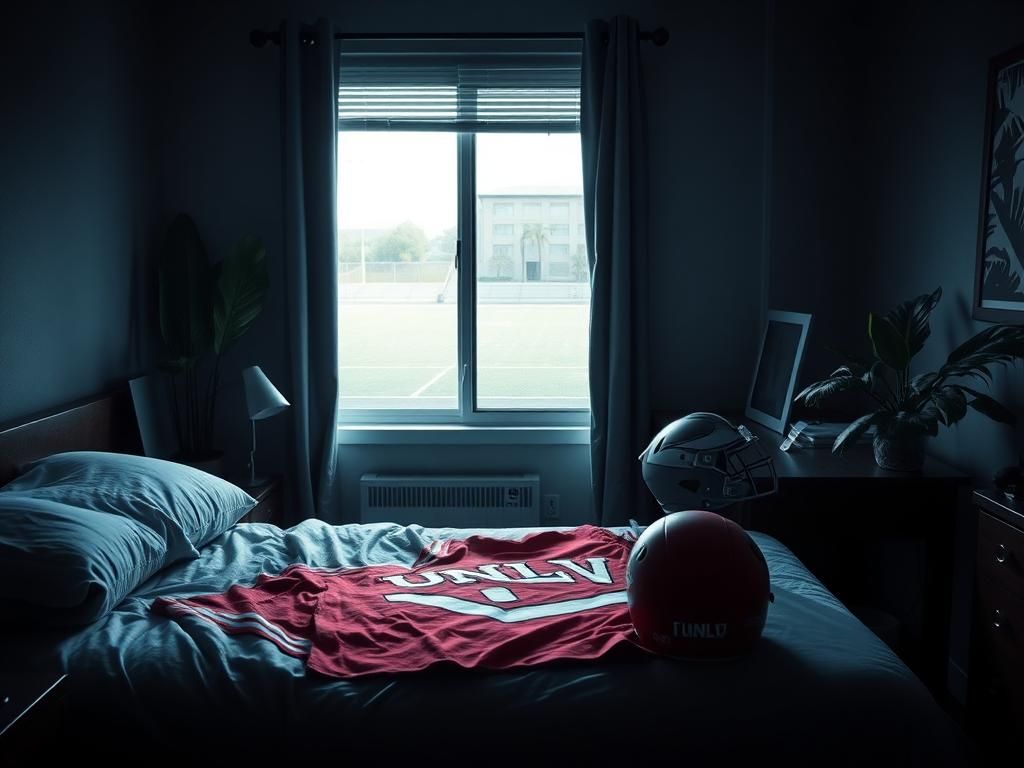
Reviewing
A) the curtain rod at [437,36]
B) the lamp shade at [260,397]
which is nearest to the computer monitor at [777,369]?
the curtain rod at [437,36]

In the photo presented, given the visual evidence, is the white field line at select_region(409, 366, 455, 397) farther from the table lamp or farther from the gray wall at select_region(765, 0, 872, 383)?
the gray wall at select_region(765, 0, 872, 383)

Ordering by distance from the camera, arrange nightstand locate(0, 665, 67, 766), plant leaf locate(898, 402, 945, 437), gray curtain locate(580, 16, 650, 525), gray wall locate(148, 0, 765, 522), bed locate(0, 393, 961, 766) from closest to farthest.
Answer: nightstand locate(0, 665, 67, 766) → bed locate(0, 393, 961, 766) → plant leaf locate(898, 402, 945, 437) → gray curtain locate(580, 16, 650, 525) → gray wall locate(148, 0, 765, 522)

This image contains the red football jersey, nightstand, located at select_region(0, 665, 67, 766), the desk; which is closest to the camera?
nightstand, located at select_region(0, 665, 67, 766)

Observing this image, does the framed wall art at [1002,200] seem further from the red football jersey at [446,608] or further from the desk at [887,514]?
the red football jersey at [446,608]

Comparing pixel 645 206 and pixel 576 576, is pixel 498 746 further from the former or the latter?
pixel 645 206

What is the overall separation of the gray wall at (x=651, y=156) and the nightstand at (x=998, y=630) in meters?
1.57

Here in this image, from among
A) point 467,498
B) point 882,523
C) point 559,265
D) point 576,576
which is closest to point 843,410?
point 882,523

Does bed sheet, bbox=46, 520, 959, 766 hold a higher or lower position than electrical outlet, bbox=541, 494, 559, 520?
higher

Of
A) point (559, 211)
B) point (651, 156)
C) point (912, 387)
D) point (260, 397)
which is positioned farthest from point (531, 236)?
point (912, 387)

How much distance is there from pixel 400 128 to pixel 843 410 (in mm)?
2051

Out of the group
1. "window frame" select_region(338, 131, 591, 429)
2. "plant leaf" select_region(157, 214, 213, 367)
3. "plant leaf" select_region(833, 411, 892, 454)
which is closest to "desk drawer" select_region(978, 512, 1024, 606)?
"plant leaf" select_region(833, 411, 892, 454)

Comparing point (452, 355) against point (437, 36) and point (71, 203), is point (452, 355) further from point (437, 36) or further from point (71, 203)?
point (71, 203)

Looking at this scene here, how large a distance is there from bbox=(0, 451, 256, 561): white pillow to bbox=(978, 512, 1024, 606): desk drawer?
1.93 metres

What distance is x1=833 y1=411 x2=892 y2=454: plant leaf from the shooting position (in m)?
2.46
